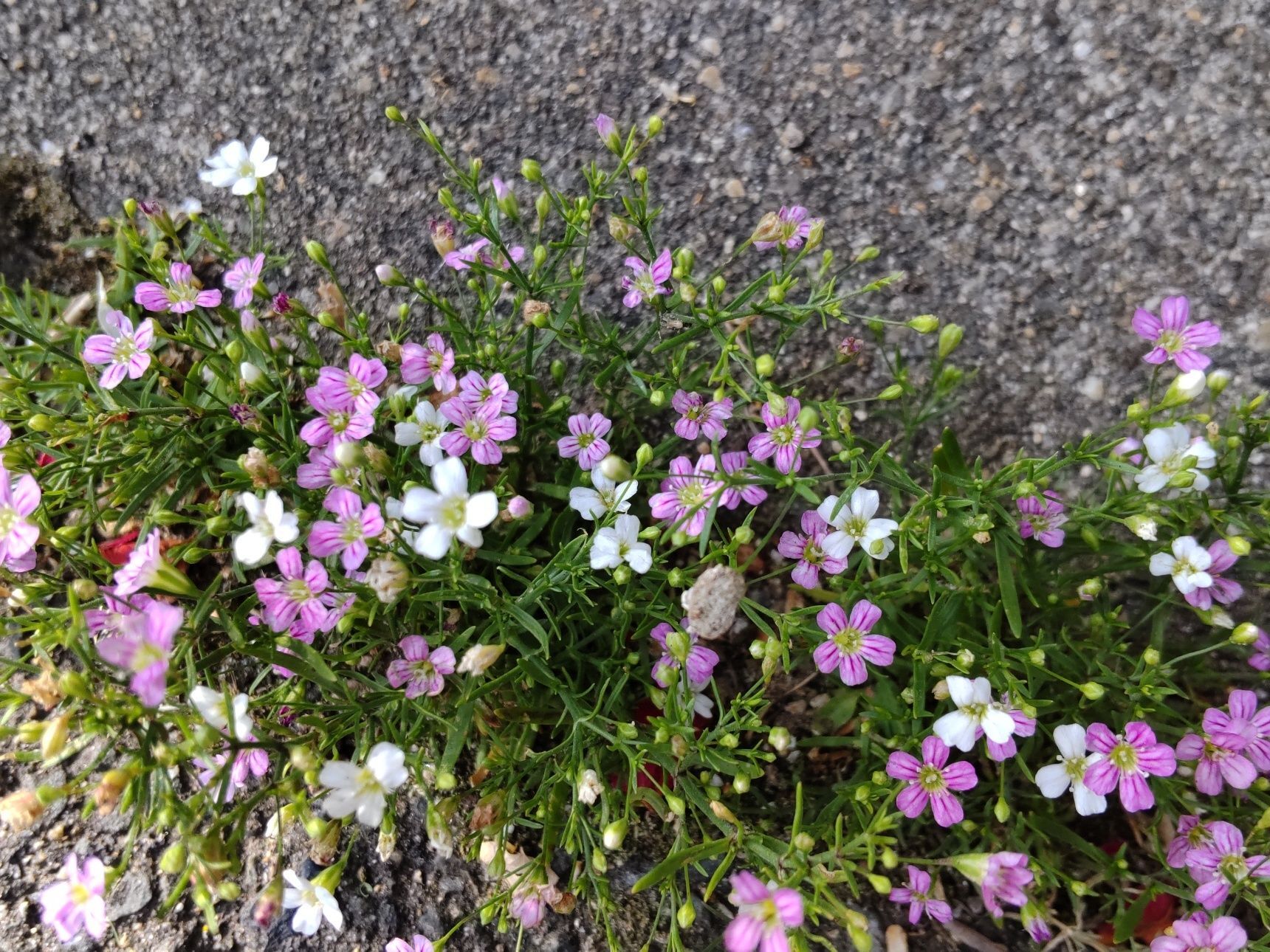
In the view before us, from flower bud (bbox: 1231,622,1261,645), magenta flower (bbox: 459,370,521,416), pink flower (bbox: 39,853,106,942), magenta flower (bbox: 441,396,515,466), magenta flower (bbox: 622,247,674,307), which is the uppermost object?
magenta flower (bbox: 622,247,674,307)

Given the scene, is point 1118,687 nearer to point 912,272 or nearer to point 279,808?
point 912,272

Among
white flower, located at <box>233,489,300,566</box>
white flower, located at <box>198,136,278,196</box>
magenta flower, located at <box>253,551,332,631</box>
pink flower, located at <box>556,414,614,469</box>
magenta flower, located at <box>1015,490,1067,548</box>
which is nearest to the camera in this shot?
white flower, located at <box>233,489,300,566</box>

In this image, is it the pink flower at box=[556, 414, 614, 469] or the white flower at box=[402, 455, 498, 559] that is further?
the pink flower at box=[556, 414, 614, 469]

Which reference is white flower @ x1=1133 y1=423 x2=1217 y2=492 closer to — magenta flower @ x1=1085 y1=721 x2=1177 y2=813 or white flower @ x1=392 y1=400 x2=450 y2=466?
magenta flower @ x1=1085 y1=721 x2=1177 y2=813

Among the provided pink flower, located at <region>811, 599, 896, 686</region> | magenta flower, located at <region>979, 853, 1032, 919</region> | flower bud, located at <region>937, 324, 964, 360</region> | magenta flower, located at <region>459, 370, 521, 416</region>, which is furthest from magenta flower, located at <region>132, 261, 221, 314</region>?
magenta flower, located at <region>979, 853, 1032, 919</region>

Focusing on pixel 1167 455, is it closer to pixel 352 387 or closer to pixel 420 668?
pixel 420 668

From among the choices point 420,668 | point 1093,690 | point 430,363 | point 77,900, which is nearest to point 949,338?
point 1093,690

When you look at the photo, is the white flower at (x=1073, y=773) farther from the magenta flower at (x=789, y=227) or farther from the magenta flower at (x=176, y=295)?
the magenta flower at (x=176, y=295)

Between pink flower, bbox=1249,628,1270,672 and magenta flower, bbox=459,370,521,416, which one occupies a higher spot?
magenta flower, bbox=459,370,521,416
